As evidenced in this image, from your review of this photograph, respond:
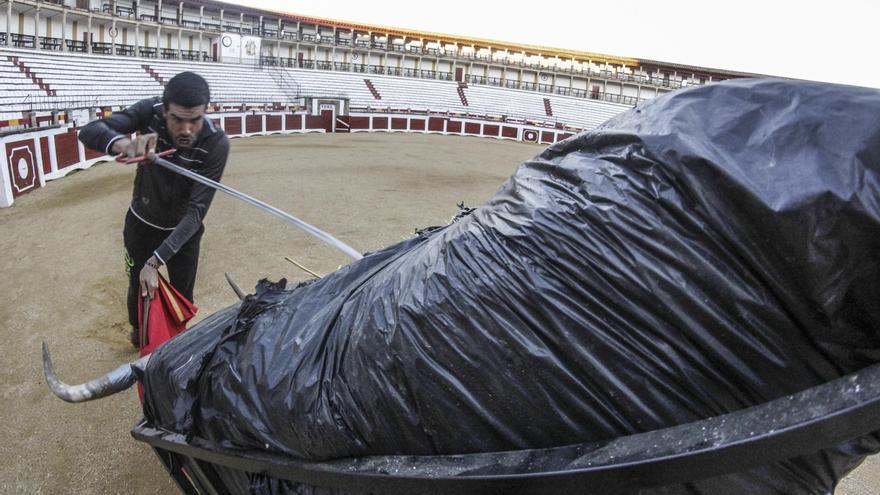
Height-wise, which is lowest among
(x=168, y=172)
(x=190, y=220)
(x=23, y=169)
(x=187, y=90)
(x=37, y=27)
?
(x=23, y=169)

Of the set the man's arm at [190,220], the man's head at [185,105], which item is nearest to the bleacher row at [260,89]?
the man's arm at [190,220]

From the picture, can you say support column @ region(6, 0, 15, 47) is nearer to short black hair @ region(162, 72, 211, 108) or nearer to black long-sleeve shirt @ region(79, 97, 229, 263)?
black long-sleeve shirt @ region(79, 97, 229, 263)

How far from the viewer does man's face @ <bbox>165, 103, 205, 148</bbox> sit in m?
3.06

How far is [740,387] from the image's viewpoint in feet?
3.34

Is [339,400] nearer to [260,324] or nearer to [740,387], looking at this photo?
[260,324]

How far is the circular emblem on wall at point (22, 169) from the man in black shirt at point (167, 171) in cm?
667

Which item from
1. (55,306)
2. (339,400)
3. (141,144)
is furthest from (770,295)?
(55,306)

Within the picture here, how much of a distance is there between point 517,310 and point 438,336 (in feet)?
0.61

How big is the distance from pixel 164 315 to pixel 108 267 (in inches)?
135

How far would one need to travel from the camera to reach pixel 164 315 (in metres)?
2.89

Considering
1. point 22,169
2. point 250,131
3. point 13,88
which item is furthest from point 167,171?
point 250,131

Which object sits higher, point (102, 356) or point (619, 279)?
point (619, 279)

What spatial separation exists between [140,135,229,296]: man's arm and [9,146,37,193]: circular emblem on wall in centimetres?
710

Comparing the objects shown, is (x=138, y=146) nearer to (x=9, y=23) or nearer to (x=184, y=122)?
(x=184, y=122)
